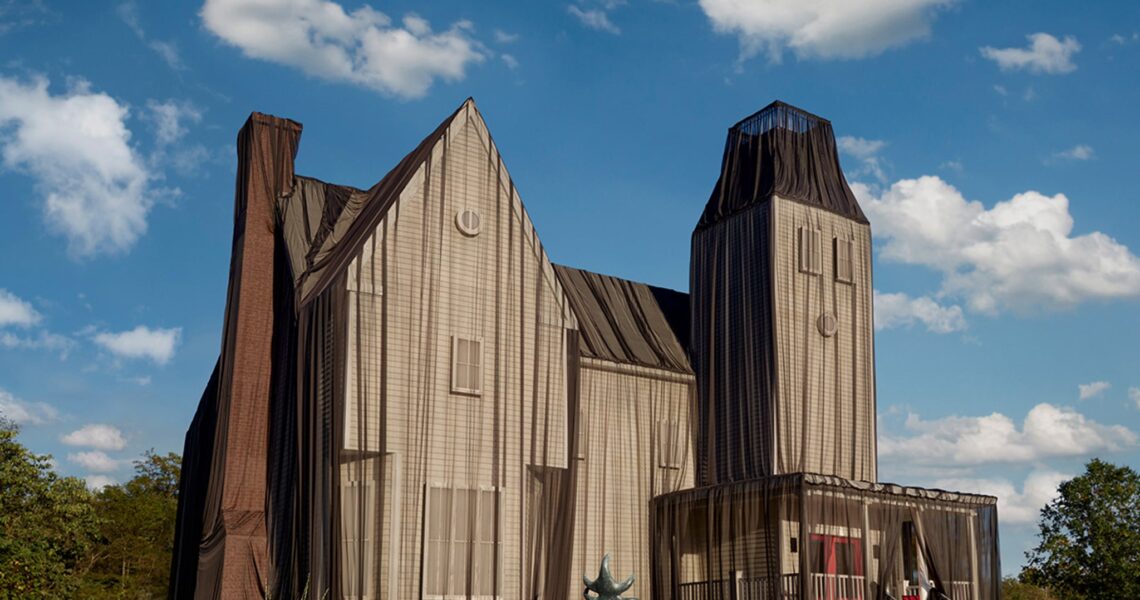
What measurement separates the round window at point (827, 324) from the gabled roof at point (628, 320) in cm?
378

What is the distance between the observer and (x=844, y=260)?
1276 inches

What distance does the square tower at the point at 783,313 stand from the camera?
30359 millimetres

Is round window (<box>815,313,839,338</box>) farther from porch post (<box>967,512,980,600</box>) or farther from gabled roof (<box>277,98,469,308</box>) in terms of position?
gabled roof (<box>277,98,469,308</box>)

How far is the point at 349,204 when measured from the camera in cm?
3078

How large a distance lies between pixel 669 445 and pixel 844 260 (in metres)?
7.16

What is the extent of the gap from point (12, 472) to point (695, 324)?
26.0 metres

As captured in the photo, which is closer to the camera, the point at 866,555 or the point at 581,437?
the point at 866,555

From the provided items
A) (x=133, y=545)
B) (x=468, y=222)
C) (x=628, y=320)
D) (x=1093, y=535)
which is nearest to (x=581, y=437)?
(x=628, y=320)

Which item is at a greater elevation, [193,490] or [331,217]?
[331,217]

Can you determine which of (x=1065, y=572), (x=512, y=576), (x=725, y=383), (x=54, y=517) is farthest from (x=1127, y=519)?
(x=54, y=517)

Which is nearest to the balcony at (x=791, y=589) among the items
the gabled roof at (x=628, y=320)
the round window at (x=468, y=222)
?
the gabled roof at (x=628, y=320)

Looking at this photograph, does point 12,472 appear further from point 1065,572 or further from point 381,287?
point 1065,572

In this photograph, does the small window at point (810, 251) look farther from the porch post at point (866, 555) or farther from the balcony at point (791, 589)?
the balcony at point (791, 589)

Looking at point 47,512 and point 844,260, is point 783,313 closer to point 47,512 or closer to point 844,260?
point 844,260
